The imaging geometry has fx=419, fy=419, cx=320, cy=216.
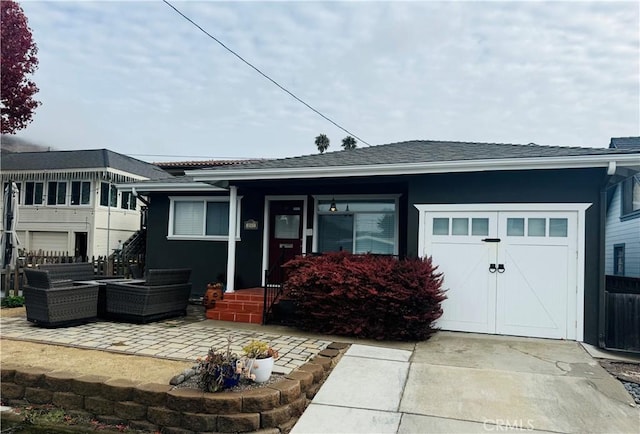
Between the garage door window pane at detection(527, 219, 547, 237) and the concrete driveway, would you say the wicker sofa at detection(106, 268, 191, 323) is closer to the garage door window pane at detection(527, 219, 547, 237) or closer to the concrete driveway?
the concrete driveway

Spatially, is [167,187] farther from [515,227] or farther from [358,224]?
[515,227]

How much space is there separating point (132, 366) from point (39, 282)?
2.93 m

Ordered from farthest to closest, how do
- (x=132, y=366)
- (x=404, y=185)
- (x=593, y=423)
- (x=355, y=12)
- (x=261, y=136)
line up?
1. (x=261, y=136)
2. (x=355, y=12)
3. (x=404, y=185)
4. (x=132, y=366)
5. (x=593, y=423)

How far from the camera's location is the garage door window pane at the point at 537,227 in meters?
6.37

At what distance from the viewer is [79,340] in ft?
18.6

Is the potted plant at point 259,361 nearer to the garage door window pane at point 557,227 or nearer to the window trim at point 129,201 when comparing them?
the garage door window pane at point 557,227

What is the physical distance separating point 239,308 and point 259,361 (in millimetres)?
3678

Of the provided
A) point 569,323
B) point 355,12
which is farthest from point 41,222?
point 569,323

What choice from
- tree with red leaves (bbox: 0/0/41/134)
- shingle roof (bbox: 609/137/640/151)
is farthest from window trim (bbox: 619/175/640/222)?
tree with red leaves (bbox: 0/0/41/134)

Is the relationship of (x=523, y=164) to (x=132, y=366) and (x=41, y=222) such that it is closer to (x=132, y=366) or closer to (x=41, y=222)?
(x=132, y=366)

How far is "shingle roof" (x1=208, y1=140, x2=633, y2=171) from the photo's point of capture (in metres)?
6.46

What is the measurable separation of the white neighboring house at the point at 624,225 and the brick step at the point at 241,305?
8448mm

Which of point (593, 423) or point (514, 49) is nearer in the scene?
point (593, 423)

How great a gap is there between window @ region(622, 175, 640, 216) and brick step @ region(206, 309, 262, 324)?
30.5 feet
